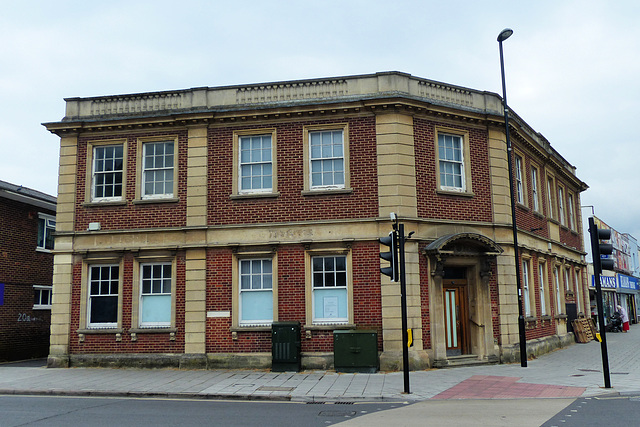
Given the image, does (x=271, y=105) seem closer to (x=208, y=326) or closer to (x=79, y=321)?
(x=208, y=326)

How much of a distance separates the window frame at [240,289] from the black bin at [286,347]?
0.68m

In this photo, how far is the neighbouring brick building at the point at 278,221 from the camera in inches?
629

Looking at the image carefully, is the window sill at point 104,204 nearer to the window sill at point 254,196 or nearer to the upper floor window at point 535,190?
the window sill at point 254,196

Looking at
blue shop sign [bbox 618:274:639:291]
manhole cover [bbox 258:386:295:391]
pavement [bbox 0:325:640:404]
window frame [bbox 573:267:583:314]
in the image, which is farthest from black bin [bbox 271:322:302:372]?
blue shop sign [bbox 618:274:639:291]

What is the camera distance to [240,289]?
16516 millimetres

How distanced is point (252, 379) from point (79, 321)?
6.40 metres

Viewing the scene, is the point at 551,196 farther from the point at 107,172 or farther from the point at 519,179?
the point at 107,172

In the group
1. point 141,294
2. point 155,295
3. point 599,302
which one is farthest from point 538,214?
point 141,294

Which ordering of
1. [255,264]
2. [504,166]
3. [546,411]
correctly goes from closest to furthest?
[546,411]
[255,264]
[504,166]

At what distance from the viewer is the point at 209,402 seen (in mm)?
11336

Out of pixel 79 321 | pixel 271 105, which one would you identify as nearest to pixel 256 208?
pixel 271 105

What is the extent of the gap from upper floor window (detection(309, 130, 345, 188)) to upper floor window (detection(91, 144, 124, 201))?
6088 millimetres

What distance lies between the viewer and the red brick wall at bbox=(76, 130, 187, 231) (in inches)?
672

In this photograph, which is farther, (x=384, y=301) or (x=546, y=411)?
(x=384, y=301)
